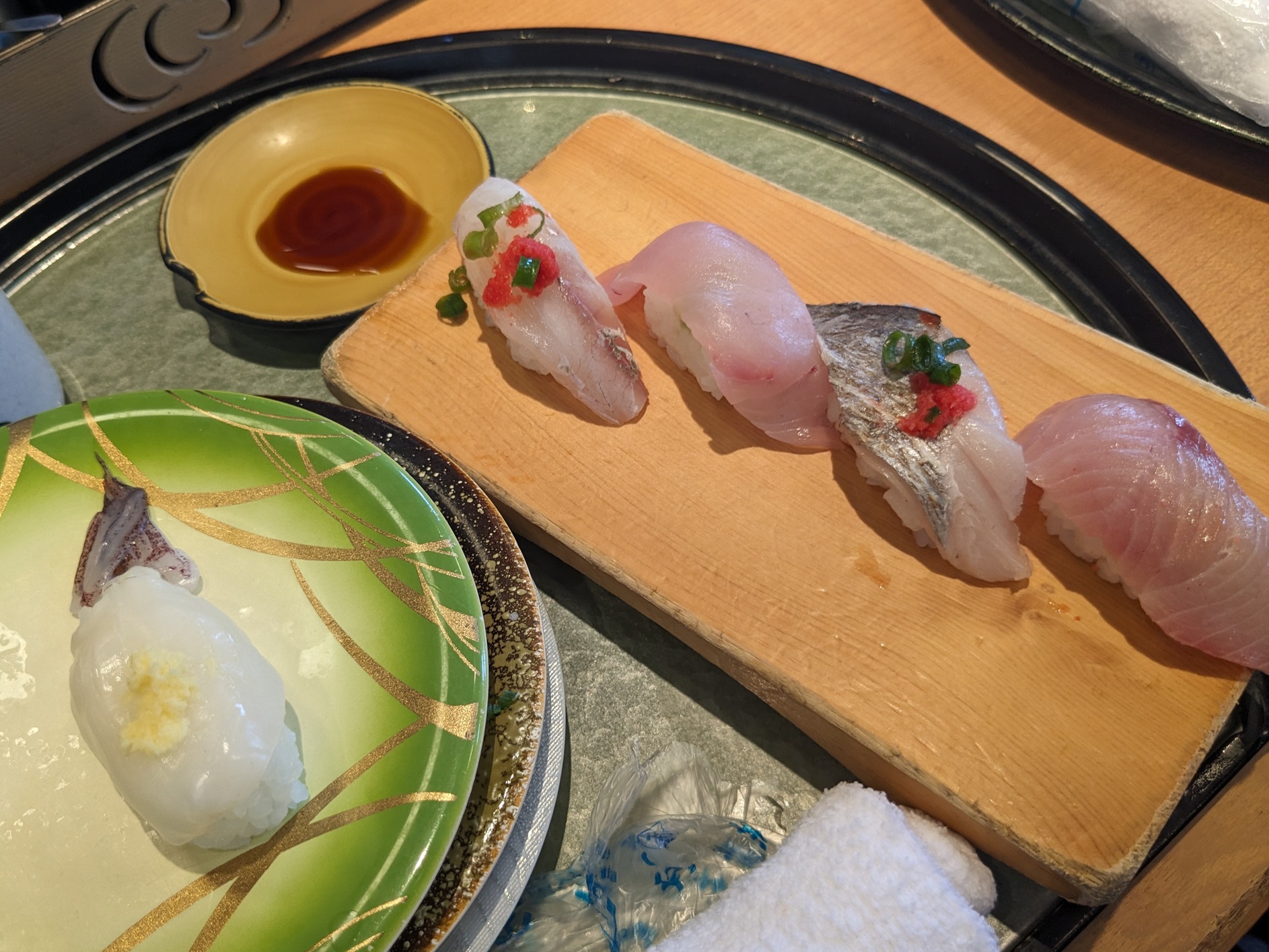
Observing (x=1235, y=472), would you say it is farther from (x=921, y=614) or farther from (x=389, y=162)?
(x=389, y=162)

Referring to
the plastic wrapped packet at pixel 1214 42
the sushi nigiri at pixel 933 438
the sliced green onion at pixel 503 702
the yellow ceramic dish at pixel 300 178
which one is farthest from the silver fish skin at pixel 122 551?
the plastic wrapped packet at pixel 1214 42

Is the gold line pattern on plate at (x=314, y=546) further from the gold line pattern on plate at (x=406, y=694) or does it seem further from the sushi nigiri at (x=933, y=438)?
the sushi nigiri at (x=933, y=438)

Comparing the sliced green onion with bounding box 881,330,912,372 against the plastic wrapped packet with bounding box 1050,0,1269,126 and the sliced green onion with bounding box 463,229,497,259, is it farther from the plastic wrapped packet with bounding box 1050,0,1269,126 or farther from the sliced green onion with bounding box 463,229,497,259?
the plastic wrapped packet with bounding box 1050,0,1269,126

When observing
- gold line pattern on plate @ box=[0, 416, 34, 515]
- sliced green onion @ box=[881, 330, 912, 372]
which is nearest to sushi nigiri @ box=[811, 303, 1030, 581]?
sliced green onion @ box=[881, 330, 912, 372]

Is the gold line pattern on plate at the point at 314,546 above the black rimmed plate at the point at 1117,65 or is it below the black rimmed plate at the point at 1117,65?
below

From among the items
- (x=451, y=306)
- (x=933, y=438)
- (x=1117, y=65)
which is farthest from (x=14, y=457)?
(x=1117, y=65)

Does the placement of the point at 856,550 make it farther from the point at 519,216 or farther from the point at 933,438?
the point at 519,216
